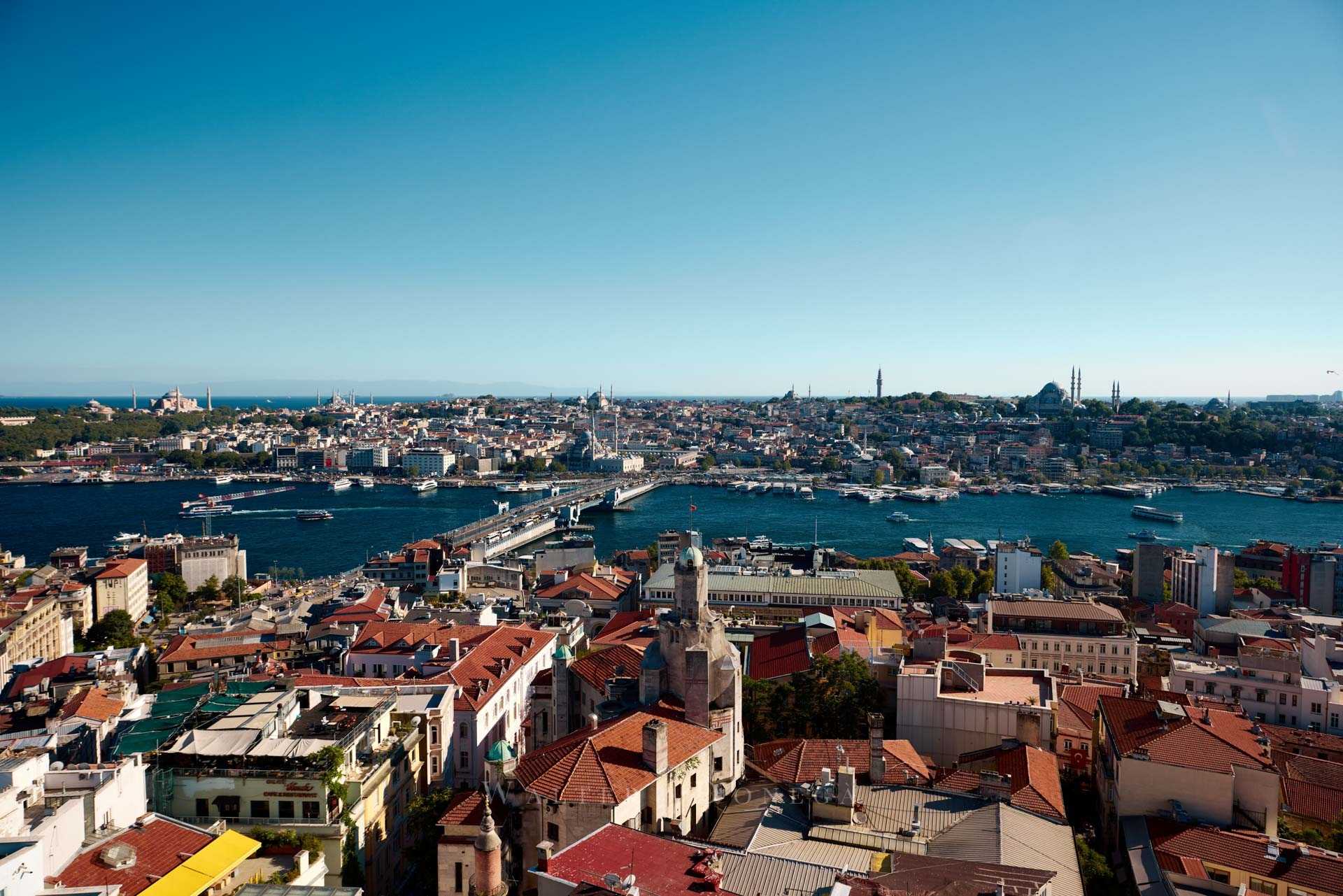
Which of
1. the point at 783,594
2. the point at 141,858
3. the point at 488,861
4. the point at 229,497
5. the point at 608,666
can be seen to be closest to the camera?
the point at 141,858

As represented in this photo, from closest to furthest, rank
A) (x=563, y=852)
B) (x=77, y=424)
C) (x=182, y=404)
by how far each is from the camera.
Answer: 1. (x=563, y=852)
2. (x=77, y=424)
3. (x=182, y=404)

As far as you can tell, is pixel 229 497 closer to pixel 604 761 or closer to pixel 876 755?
pixel 604 761

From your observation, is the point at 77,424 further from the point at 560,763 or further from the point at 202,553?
the point at 560,763

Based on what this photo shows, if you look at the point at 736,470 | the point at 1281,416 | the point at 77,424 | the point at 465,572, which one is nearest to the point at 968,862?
the point at 465,572

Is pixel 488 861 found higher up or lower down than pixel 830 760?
higher up

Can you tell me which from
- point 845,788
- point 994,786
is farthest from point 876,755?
point 845,788

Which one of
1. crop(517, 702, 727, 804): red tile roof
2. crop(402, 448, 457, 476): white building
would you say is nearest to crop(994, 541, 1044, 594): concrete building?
crop(517, 702, 727, 804): red tile roof

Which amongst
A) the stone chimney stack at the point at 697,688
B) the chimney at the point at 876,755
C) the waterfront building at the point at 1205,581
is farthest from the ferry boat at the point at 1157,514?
the stone chimney stack at the point at 697,688
